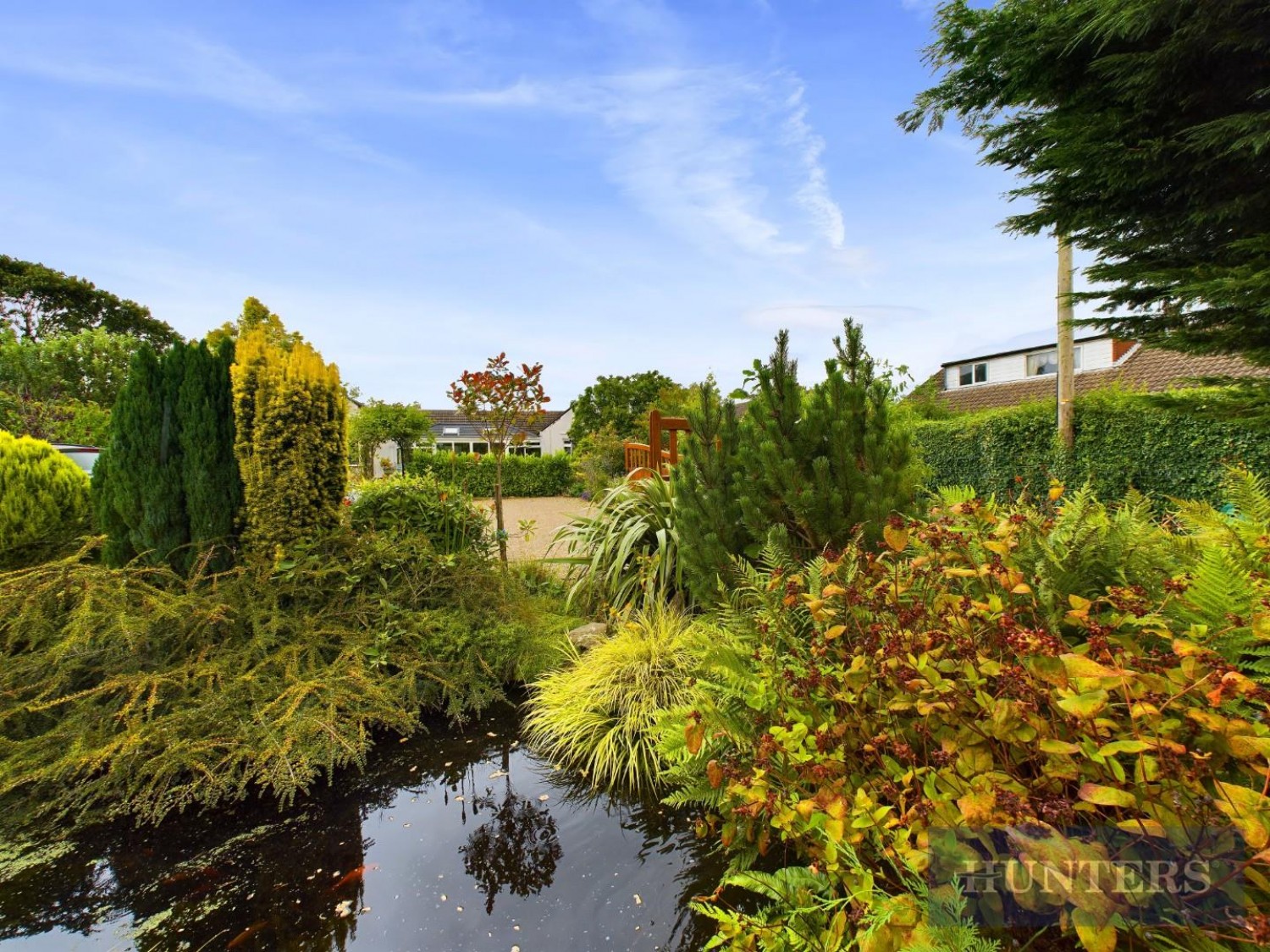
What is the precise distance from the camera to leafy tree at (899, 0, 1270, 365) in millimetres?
4535

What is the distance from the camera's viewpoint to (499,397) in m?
5.48

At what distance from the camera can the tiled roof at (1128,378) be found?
956 centimetres

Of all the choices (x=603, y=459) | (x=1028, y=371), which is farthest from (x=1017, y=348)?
(x=603, y=459)

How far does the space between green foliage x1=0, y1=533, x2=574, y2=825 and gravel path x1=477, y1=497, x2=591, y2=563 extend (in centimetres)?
250

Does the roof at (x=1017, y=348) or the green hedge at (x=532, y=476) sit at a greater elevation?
the roof at (x=1017, y=348)

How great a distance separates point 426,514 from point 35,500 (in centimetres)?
286

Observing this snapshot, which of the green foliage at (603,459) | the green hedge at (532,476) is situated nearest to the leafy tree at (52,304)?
the green hedge at (532,476)

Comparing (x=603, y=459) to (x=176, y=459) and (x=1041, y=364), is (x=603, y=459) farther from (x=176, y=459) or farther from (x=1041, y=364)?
(x=1041, y=364)

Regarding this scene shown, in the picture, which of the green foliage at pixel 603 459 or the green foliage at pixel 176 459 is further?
the green foliage at pixel 603 459

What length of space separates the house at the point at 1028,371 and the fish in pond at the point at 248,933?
18.5 meters

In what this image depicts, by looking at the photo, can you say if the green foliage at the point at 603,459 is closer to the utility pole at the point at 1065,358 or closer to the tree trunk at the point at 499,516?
the utility pole at the point at 1065,358

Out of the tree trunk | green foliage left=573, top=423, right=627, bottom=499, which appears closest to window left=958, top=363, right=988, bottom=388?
green foliage left=573, top=423, right=627, bottom=499

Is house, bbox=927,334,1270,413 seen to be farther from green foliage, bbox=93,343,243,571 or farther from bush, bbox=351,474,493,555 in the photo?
green foliage, bbox=93,343,243,571

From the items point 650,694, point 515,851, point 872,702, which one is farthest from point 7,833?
point 872,702
